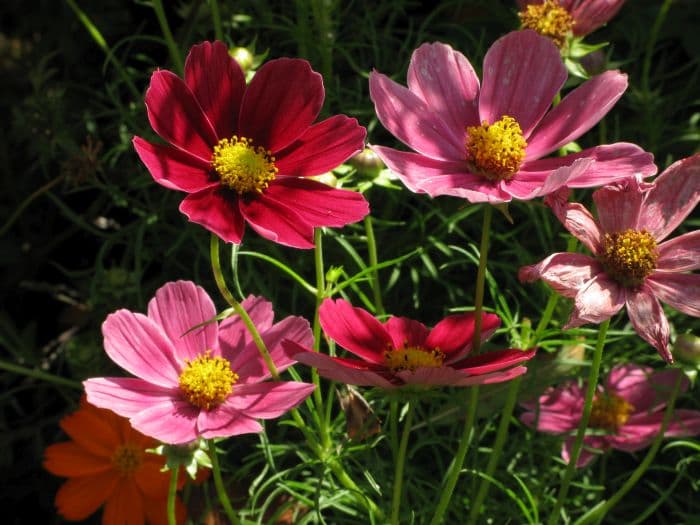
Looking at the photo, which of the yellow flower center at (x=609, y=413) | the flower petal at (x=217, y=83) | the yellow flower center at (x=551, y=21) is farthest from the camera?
the yellow flower center at (x=609, y=413)

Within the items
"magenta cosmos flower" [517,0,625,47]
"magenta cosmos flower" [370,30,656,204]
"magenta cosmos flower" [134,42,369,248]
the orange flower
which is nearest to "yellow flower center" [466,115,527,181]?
"magenta cosmos flower" [370,30,656,204]

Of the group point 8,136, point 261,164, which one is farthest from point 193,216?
point 8,136

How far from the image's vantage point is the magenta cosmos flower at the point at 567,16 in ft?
3.28

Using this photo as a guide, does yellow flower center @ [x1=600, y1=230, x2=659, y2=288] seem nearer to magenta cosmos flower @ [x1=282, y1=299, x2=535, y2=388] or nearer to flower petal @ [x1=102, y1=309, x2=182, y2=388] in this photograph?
magenta cosmos flower @ [x1=282, y1=299, x2=535, y2=388]

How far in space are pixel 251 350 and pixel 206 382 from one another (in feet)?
0.21

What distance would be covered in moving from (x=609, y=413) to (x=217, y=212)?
0.57 m

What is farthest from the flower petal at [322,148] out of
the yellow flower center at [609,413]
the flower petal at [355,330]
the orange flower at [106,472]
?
the yellow flower center at [609,413]

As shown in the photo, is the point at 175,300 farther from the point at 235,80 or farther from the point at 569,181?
the point at 569,181

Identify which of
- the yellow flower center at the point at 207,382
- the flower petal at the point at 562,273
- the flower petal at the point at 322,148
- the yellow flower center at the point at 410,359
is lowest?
the yellow flower center at the point at 207,382

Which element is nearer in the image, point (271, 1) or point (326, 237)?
point (326, 237)

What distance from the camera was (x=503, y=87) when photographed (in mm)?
864

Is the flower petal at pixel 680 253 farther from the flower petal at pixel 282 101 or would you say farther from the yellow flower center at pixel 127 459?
the yellow flower center at pixel 127 459

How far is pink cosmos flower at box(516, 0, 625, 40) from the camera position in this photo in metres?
1.00

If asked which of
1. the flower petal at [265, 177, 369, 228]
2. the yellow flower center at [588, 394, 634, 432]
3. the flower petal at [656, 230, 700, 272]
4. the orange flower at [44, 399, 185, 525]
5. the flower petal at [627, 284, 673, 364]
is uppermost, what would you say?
the flower petal at [265, 177, 369, 228]
